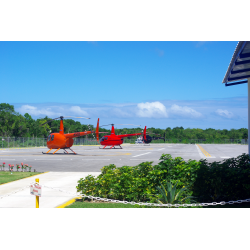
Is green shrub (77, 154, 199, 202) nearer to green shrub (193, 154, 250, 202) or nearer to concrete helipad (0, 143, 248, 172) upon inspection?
green shrub (193, 154, 250, 202)

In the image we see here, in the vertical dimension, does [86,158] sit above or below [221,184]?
below

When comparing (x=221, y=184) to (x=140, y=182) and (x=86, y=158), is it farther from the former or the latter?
(x=86, y=158)

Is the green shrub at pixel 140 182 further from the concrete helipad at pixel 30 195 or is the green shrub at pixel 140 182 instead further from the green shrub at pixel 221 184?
the concrete helipad at pixel 30 195

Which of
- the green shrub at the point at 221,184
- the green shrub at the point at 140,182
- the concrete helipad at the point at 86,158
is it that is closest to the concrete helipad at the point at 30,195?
the green shrub at the point at 140,182

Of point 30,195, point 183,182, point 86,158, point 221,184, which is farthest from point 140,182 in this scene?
point 86,158

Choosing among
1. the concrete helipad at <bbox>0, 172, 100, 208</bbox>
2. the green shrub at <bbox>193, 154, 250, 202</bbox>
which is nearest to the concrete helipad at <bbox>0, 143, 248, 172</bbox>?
the concrete helipad at <bbox>0, 172, 100, 208</bbox>

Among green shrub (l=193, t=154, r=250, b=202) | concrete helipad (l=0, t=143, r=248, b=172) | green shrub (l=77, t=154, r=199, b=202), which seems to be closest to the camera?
green shrub (l=193, t=154, r=250, b=202)

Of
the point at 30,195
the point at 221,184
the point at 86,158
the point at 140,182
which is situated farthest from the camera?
the point at 86,158
